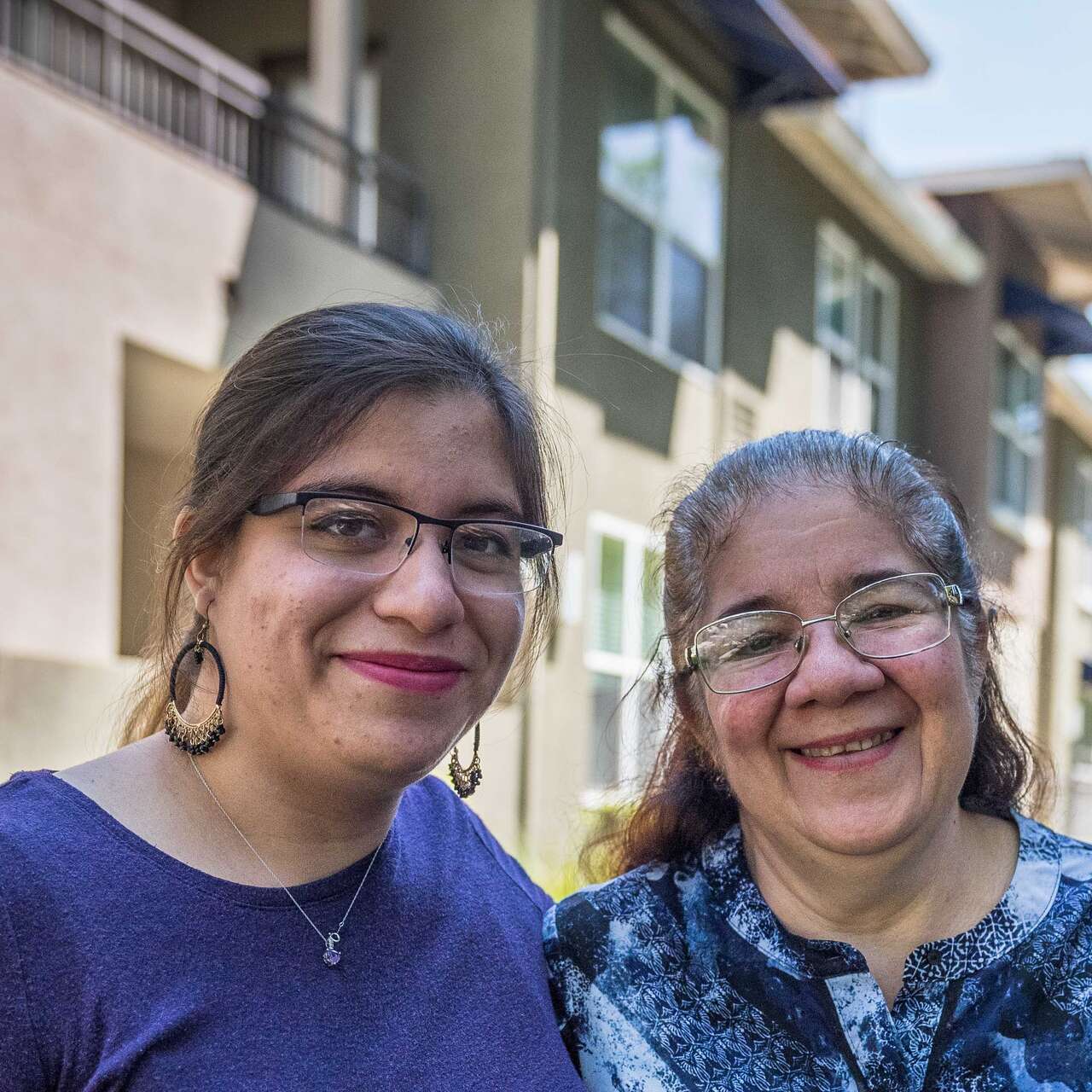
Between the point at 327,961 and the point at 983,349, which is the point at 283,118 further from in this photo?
the point at 983,349

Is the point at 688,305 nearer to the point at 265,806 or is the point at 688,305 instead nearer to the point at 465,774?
the point at 465,774

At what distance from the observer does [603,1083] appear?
2480 mm

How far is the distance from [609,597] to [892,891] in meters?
7.88

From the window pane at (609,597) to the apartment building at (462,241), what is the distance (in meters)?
0.03

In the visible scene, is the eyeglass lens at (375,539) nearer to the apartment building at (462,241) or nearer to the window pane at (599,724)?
the apartment building at (462,241)

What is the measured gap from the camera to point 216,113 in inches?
325

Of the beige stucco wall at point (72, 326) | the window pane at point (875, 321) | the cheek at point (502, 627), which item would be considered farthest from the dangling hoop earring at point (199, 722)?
the window pane at point (875, 321)

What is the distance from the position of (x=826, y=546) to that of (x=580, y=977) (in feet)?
2.92

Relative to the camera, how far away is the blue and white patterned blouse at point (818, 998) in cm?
232

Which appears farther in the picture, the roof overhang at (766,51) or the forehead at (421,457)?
the roof overhang at (766,51)

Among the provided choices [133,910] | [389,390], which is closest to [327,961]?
[133,910]

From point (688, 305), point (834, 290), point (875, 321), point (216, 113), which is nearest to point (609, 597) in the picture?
point (688, 305)

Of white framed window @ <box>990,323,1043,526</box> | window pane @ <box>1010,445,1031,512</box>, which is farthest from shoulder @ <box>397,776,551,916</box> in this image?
window pane @ <box>1010,445,1031,512</box>

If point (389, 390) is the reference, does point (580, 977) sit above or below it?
below
